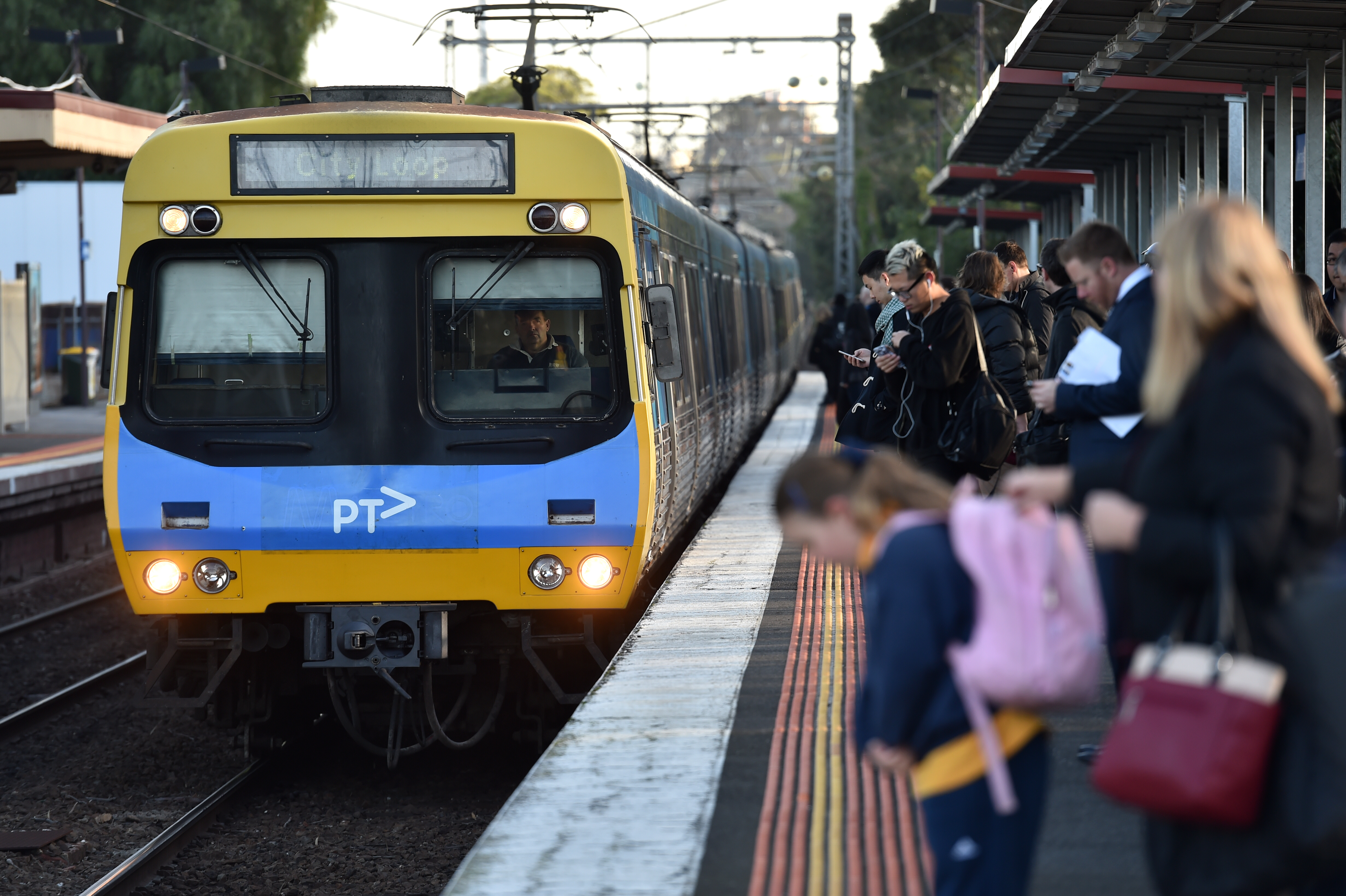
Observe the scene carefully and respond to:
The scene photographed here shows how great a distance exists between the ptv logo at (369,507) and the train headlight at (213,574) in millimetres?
529

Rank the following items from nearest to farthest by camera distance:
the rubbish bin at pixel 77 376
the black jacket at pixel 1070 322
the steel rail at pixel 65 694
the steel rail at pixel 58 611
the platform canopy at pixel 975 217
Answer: the black jacket at pixel 1070 322 → the steel rail at pixel 65 694 → the steel rail at pixel 58 611 → the platform canopy at pixel 975 217 → the rubbish bin at pixel 77 376

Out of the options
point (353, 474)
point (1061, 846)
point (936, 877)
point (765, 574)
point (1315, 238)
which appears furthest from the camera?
point (1315, 238)

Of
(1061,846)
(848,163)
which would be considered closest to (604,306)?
(1061,846)

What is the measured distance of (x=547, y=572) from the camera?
7.32 meters

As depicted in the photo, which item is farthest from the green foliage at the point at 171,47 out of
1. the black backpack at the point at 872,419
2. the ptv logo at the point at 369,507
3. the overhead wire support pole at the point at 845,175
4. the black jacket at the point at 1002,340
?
the black backpack at the point at 872,419

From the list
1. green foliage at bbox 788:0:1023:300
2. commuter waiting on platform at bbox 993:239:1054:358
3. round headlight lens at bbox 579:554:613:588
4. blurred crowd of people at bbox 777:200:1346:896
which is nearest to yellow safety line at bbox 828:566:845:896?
round headlight lens at bbox 579:554:613:588

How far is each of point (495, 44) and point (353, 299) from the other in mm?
15488

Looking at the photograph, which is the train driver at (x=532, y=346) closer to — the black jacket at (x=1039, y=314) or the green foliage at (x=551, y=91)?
the black jacket at (x=1039, y=314)

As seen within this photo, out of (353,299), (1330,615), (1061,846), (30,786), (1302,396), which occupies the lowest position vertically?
(30,786)

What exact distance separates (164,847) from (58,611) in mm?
7145

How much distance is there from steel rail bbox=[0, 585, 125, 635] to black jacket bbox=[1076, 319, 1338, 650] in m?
11.4

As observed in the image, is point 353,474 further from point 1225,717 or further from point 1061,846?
point 1225,717

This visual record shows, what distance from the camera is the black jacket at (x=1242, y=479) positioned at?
2865 mm

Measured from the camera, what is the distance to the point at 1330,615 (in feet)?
9.50
